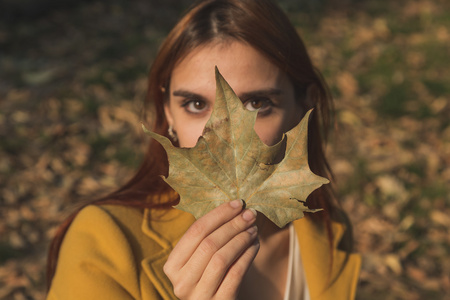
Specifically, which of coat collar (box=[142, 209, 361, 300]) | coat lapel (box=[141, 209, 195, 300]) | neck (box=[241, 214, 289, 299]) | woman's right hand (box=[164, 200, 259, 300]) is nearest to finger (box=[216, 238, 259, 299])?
woman's right hand (box=[164, 200, 259, 300])

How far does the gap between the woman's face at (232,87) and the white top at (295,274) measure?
2.22 feet

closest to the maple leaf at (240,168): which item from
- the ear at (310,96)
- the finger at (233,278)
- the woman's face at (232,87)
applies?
the finger at (233,278)

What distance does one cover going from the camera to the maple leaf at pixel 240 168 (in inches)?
47.6

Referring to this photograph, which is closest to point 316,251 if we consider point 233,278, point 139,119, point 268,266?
point 268,266

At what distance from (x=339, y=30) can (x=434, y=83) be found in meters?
1.79

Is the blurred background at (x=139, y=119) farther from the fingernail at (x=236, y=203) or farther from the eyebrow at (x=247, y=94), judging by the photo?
the fingernail at (x=236, y=203)

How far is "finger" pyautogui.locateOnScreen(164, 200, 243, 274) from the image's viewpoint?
1.26 m

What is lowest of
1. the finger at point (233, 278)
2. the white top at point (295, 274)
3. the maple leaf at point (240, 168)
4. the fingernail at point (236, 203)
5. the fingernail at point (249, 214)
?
the white top at point (295, 274)

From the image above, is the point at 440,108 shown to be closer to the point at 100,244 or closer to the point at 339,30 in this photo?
the point at 339,30

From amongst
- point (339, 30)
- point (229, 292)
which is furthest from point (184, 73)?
point (339, 30)

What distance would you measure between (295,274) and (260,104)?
2.92 feet

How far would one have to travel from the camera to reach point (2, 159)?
4.08 meters

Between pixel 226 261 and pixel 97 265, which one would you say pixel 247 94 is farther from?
pixel 97 265

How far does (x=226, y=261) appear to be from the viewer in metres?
1.29
